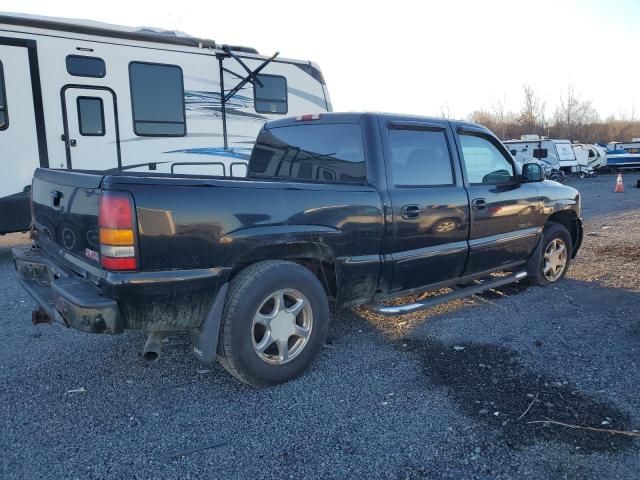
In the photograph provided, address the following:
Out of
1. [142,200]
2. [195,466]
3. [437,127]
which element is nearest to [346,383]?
[195,466]

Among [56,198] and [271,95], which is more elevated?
[271,95]

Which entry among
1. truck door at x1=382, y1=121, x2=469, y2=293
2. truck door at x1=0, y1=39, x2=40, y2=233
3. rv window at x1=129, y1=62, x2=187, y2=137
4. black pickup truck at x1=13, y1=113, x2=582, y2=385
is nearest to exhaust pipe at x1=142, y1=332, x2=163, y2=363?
black pickup truck at x1=13, y1=113, x2=582, y2=385

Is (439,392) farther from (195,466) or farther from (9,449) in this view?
(9,449)

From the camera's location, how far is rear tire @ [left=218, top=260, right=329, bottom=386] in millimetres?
3166

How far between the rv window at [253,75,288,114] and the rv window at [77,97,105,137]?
2722 millimetres

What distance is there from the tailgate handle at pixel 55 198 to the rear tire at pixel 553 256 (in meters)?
4.63

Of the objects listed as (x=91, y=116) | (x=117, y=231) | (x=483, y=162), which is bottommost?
(x=117, y=231)

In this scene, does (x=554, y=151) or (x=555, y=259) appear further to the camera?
(x=554, y=151)

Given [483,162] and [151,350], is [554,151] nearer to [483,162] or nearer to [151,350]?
[483,162]

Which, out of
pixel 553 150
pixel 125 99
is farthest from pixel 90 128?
pixel 553 150

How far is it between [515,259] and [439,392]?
2396mm

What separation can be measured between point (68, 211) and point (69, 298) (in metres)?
0.62

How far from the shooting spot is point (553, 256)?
5801 mm

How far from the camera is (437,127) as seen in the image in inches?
174
